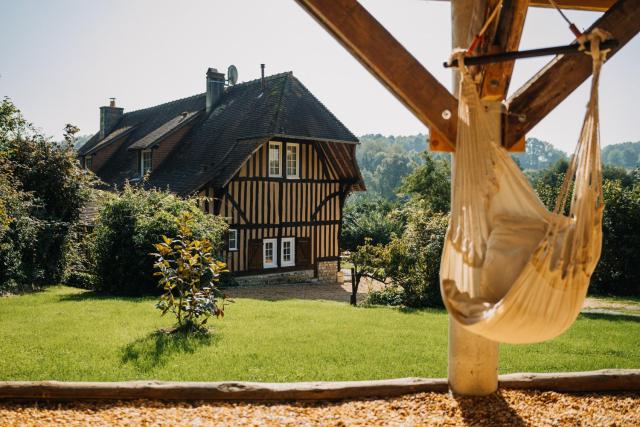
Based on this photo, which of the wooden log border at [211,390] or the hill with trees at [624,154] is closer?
the wooden log border at [211,390]

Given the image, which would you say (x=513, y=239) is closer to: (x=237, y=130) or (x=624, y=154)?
(x=237, y=130)

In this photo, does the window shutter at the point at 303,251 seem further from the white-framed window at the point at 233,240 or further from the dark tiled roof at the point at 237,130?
the dark tiled roof at the point at 237,130

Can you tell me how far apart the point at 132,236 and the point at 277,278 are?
274 inches

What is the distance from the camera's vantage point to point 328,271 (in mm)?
19469

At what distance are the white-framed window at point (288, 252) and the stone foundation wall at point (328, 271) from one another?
47.4 inches

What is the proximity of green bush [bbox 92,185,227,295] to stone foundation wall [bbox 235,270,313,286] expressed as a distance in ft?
15.8

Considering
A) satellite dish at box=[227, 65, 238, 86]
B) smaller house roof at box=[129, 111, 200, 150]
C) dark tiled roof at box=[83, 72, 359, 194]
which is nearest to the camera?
dark tiled roof at box=[83, 72, 359, 194]

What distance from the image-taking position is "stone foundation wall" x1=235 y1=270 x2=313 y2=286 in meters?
17.2

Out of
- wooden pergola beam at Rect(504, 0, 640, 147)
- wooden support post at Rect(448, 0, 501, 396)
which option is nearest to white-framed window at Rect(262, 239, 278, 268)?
wooden support post at Rect(448, 0, 501, 396)

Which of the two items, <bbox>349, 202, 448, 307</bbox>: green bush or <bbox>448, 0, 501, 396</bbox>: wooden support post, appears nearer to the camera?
<bbox>448, 0, 501, 396</bbox>: wooden support post

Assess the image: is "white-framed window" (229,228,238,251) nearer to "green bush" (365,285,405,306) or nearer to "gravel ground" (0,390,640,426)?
"green bush" (365,285,405,306)

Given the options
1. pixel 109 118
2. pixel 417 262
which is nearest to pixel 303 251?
pixel 417 262

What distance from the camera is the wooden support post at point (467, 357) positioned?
12.6 feet

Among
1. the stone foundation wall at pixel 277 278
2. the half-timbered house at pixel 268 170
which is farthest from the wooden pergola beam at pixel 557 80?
the stone foundation wall at pixel 277 278
